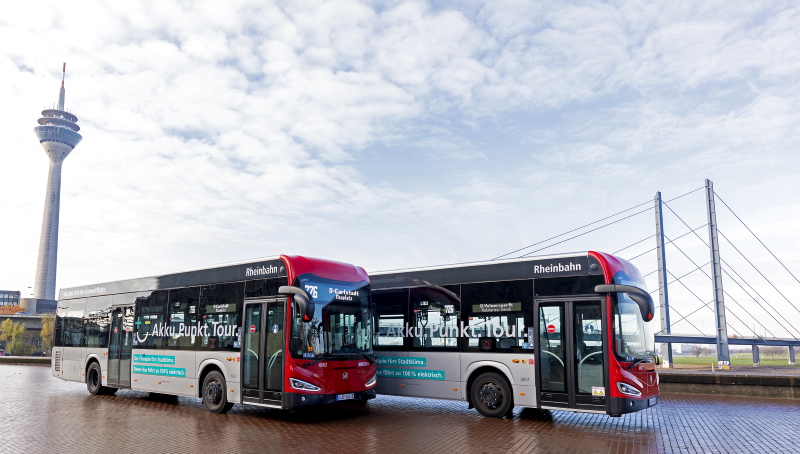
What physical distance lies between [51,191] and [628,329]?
17969cm

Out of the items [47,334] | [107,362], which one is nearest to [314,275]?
[107,362]

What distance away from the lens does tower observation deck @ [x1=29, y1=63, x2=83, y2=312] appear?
158m

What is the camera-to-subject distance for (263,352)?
35.7 ft

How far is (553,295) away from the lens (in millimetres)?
10727

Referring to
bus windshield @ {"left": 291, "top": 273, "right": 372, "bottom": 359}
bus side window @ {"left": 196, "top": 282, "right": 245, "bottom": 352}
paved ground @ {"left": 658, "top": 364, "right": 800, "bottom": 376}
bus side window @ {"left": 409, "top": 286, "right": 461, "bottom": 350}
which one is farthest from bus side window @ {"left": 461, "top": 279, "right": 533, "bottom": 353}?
paved ground @ {"left": 658, "top": 364, "right": 800, "bottom": 376}

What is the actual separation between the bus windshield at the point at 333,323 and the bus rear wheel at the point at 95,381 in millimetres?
7821

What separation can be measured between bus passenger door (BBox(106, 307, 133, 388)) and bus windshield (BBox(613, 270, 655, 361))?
11.0 metres

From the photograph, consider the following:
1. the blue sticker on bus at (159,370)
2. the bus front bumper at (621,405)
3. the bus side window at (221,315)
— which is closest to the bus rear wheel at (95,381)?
the blue sticker on bus at (159,370)

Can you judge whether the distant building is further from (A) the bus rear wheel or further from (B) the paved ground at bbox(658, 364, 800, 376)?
(A) the bus rear wheel

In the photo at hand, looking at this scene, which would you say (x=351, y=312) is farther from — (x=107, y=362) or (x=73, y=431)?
(x=107, y=362)

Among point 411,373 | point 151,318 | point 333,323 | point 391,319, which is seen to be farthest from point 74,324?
point 411,373

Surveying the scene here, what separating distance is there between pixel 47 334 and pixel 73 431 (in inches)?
3518

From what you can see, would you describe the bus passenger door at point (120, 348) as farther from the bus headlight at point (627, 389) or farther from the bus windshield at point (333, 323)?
the bus headlight at point (627, 389)

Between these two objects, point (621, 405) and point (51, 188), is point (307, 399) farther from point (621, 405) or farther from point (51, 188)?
point (51, 188)
